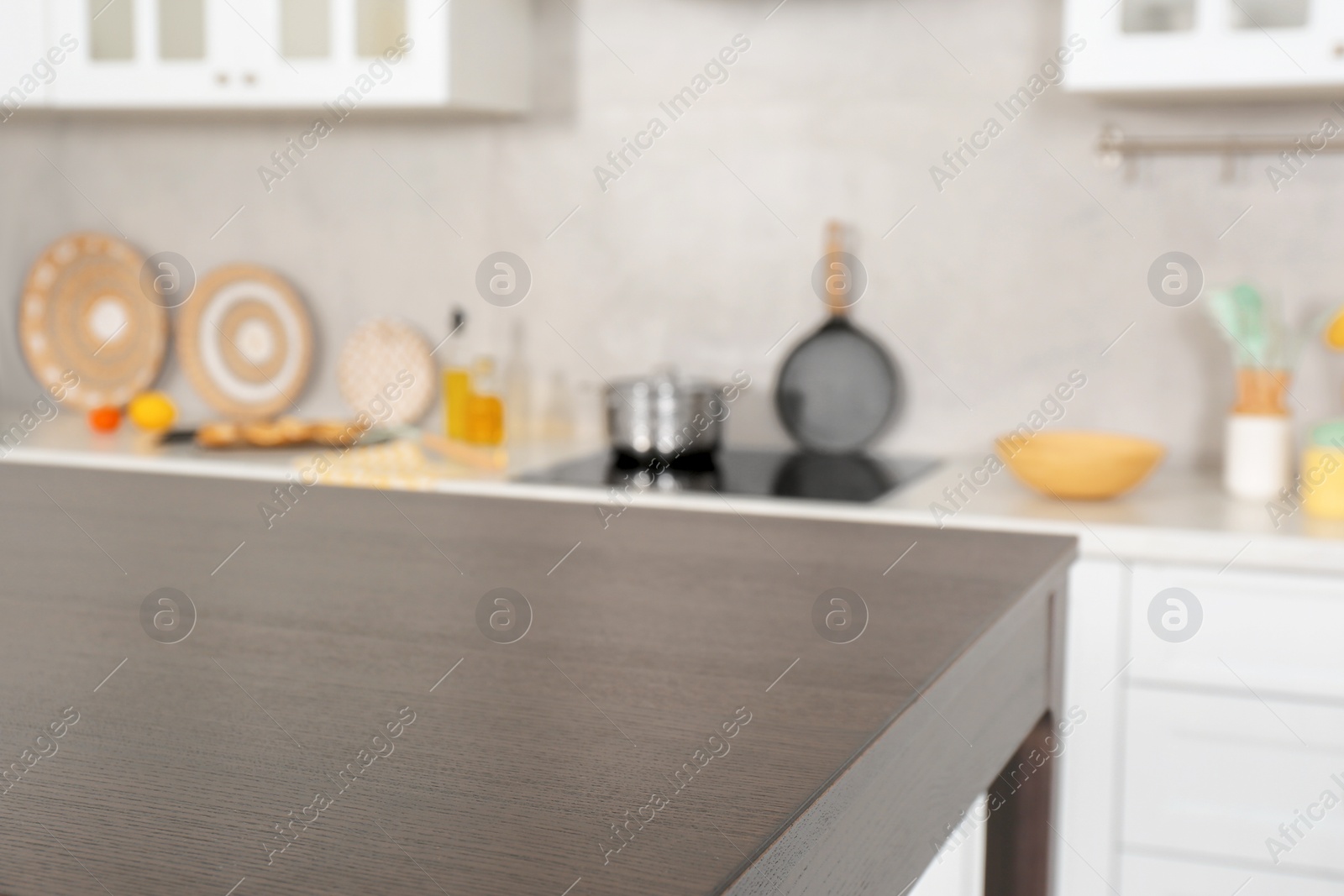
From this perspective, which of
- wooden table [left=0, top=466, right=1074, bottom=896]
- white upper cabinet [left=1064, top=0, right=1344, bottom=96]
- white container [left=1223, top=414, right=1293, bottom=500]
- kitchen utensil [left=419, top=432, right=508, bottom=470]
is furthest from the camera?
kitchen utensil [left=419, top=432, right=508, bottom=470]

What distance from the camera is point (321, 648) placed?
69cm

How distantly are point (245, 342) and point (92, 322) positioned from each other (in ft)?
1.27

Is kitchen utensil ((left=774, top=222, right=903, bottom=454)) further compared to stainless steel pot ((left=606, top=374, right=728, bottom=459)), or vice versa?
kitchen utensil ((left=774, top=222, right=903, bottom=454))

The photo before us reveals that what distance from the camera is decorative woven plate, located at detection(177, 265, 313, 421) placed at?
2.83 m

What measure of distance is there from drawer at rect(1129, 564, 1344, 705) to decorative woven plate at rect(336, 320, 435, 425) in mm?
1521

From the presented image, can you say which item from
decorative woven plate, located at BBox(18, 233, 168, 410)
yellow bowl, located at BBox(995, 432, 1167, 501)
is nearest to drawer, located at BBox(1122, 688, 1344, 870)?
yellow bowl, located at BBox(995, 432, 1167, 501)

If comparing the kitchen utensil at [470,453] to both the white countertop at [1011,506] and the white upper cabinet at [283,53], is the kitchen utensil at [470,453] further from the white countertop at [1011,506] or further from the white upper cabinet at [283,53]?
the white upper cabinet at [283,53]

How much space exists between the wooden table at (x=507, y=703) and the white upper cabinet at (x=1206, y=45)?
1.22m

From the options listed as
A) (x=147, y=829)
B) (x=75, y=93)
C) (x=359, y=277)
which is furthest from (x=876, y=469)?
(x=147, y=829)

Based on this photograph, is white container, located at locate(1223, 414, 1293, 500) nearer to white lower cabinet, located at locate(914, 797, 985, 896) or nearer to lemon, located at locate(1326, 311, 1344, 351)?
lemon, located at locate(1326, 311, 1344, 351)

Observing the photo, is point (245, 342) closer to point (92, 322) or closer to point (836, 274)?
point (92, 322)

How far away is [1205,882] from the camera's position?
1.78m

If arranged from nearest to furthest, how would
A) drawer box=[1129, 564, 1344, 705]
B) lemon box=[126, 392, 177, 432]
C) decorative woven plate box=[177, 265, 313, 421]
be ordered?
1. drawer box=[1129, 564, 1344, 705]
2. lemon box=[126, 392, 177, 432]
3. decorative woven plate box=[177, 265, 313, 421]

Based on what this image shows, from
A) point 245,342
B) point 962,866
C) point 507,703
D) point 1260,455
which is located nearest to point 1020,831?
point 962,866
